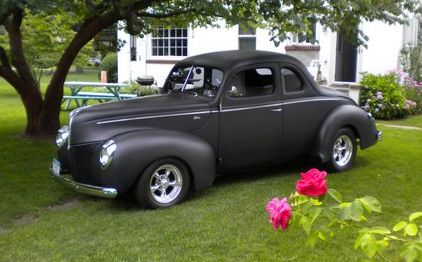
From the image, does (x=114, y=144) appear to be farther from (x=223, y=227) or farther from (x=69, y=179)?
(x=223, y=227)

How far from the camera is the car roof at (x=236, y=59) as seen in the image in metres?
6.94

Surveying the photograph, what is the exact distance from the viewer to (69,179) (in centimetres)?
616

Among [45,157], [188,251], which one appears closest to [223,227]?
[188,251]

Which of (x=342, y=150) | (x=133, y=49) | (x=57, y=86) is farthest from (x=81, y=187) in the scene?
(x=133, y=49)

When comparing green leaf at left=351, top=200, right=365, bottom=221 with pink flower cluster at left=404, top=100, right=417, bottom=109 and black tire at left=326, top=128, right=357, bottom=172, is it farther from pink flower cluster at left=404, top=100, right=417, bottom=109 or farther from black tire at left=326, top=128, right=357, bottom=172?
pink flower cluster at left=404, top=100, right=417, bottom=109

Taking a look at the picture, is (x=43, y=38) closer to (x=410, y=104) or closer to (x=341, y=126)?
(x=341, y=126)

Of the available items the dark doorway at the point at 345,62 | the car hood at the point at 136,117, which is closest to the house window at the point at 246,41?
the dark doorway at the point at 345,62

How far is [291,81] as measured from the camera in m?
7.36

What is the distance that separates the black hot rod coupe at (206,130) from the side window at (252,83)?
13mm

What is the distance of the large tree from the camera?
6.41 meters

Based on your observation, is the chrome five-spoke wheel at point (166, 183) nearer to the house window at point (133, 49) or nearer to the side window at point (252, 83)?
the side window at point (252, 83)

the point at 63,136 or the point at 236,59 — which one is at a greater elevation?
the point at 236,59

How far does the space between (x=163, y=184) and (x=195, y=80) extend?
1674 millimetres

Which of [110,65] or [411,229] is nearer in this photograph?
[411,229]
